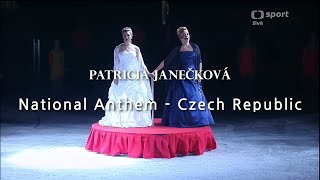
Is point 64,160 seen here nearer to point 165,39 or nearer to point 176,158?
point 176,158

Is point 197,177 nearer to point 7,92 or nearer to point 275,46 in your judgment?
point 275,46

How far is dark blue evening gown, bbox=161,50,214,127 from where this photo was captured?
5.34 metres

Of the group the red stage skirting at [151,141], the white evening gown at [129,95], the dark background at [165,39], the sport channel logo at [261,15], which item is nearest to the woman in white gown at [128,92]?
the white evening gown at [129,95]

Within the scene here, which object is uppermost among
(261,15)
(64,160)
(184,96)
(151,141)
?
(261,15)

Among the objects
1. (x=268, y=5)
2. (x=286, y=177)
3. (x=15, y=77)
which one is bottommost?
(x=286, y=177)

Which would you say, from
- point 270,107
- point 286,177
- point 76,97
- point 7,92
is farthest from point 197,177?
point 7,92

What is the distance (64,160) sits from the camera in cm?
502

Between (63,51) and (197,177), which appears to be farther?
(63,51)

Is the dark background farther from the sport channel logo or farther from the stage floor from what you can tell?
the stage floor

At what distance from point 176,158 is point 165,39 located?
3818 mm

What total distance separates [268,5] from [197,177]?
3079 millimetres

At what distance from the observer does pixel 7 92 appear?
11.2 meters

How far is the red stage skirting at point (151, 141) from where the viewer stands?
5.02 meters

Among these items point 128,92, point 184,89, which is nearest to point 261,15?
point 184,89
